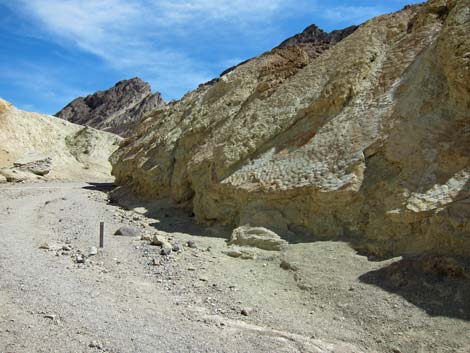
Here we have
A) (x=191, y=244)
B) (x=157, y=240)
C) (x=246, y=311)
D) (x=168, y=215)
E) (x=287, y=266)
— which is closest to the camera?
(x=246, y=311)

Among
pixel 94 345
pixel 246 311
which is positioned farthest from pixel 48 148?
pixel 94 345

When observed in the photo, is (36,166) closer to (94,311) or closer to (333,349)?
(94,311)

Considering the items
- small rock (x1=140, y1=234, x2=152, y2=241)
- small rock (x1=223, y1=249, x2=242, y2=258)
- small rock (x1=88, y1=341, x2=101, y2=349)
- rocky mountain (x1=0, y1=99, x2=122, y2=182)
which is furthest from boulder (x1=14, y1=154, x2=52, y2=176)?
small rock (x1=88, y1=341, x2=101, y2=349)

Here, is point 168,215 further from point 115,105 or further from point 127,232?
point 115,105

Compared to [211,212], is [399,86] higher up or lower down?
higher up

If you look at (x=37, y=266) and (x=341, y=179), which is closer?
(x=37, y=266)

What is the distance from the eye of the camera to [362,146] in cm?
1014

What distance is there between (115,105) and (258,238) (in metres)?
87.5

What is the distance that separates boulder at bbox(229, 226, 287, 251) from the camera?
10.1 m

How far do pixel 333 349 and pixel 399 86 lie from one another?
6.82 metres

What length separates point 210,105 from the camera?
19.2 m

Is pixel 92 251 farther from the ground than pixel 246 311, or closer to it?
farther from the ground

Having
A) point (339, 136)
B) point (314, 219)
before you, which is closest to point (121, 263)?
point (314, 219)

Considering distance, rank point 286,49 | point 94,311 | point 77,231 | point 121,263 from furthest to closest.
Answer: point 286,49
point 77,231
point 121,263
point 94,311
